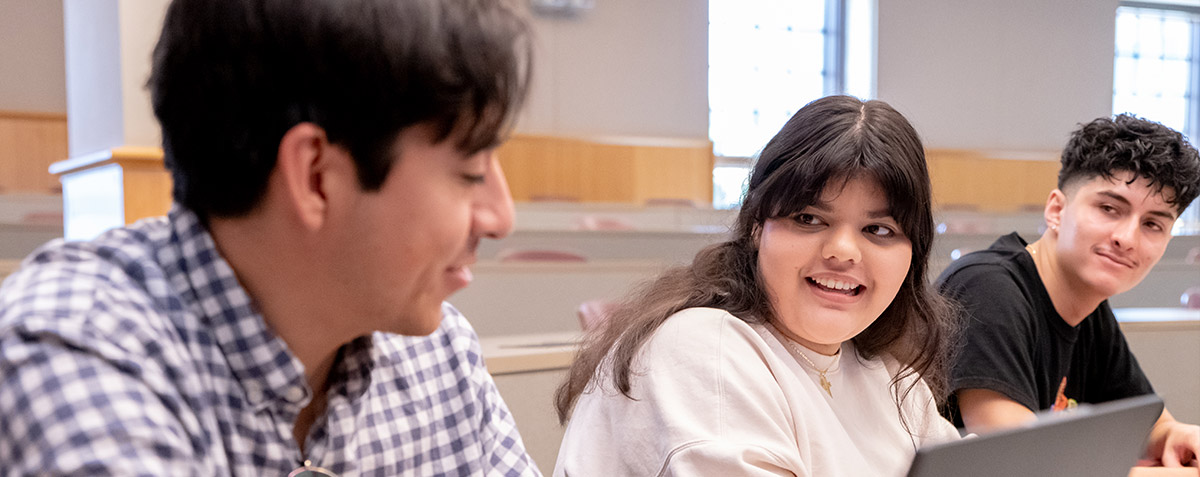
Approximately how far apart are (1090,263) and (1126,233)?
8 centimetres

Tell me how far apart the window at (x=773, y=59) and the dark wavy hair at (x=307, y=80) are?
6913mm

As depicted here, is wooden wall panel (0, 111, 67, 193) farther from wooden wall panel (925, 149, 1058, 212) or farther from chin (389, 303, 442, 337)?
wooden wall panel (925, 149, 1058, 212)

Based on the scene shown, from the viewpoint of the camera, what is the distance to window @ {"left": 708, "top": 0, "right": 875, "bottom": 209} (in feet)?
25.2

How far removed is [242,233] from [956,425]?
1.25m

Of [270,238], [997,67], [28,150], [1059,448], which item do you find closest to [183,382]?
[270,238]

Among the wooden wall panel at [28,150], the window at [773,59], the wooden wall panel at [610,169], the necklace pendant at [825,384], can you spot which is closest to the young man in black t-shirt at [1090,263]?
the necklace pendant at [825,384]

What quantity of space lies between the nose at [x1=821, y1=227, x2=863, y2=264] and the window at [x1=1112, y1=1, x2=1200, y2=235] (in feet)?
30.2

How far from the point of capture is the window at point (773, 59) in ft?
25.2

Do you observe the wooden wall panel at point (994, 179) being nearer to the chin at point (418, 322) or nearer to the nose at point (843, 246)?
the nose at point (843, 246)

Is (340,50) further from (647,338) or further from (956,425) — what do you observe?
(956,425)

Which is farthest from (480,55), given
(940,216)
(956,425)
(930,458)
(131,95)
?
(131,95)

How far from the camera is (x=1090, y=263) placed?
1.62 meters

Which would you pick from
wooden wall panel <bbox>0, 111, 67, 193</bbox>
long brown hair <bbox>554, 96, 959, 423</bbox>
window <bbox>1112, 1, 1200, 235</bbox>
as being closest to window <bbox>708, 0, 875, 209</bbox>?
window <bbox>1112, 1, 1200, 235</bbox>

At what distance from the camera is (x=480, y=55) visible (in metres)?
0.59
